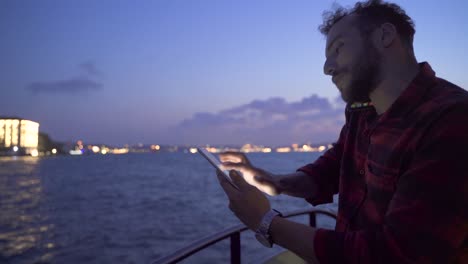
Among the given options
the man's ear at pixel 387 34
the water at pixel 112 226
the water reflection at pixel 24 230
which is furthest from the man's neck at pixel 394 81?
the water reflection at pixel 24 230

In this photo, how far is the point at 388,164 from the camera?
1.44 meters

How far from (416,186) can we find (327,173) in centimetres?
129

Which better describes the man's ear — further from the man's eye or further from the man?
the man's eye

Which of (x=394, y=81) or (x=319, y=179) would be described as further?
(x=319, y=179)

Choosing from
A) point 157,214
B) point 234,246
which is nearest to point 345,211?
point 234,246

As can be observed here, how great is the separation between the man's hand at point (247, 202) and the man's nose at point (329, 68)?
0.80 meters

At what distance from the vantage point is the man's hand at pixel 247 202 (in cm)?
152

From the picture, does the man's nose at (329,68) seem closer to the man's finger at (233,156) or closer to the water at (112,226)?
the man's finger at (233,156)

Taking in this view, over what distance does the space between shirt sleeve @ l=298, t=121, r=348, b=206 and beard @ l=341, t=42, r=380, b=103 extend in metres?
0.75

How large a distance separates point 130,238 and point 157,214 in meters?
9.69

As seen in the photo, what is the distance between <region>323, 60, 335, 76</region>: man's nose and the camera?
5.99 feet

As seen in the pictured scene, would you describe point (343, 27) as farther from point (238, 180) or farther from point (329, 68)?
point (238, 180)

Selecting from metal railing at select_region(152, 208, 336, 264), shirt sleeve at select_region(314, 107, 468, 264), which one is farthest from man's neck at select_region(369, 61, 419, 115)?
metal railing at select_region(152, 208, 336, 264)

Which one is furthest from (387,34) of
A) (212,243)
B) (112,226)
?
(112,226)
